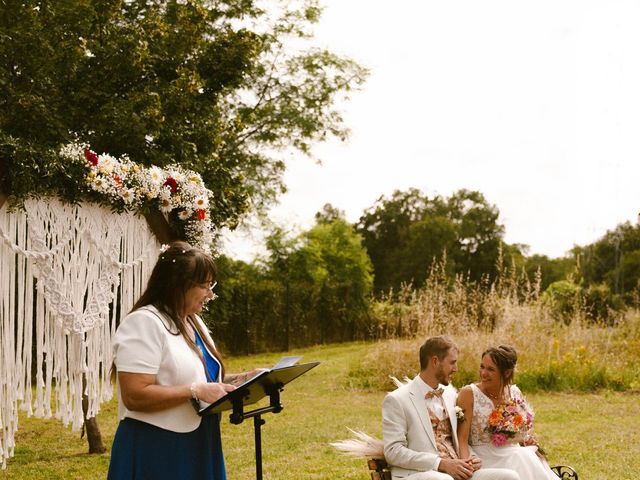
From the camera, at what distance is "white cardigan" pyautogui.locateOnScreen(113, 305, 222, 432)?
279 centimetres

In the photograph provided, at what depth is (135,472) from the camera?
9.53ft

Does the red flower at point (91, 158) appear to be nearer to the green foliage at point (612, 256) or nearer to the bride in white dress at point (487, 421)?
the bride in white dress at point (487, 421)

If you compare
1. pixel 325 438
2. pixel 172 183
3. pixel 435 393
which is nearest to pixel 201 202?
pixel 172 183

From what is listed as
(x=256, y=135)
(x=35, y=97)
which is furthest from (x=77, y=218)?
(x=256, y=135)

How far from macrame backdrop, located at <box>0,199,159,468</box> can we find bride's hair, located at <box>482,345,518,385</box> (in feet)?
9.20

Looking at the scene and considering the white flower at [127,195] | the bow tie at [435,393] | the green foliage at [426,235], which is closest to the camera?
the bow tie at [435,393]

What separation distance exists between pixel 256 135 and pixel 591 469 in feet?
39.2

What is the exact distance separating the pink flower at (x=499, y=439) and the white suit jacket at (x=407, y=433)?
0.52 meters

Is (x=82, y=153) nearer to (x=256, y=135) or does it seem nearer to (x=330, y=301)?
(x=256, y=135)

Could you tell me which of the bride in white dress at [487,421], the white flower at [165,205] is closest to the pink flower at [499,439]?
the bride in white dress at [487,421]

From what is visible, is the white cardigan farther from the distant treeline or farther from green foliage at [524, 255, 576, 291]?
green foliage at [524, 255, 576, 291]

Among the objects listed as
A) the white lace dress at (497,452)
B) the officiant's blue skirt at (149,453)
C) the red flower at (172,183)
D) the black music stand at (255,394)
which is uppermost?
the red flower at (172,183)

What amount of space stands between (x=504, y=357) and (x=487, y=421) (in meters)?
0.40

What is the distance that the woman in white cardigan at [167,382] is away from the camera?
9.16 ft
